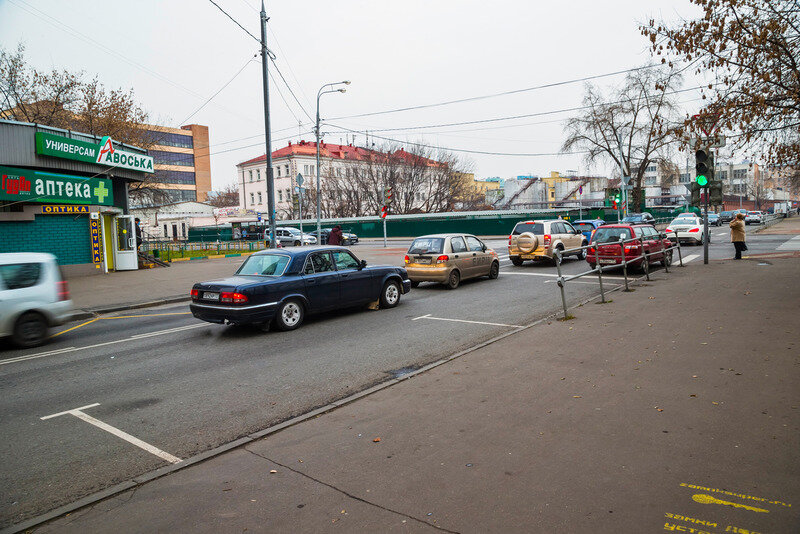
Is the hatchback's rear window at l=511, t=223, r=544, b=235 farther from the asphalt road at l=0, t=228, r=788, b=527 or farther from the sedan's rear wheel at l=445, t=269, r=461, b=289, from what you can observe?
the asphalt road at l=0, t=228, r=788, b=527

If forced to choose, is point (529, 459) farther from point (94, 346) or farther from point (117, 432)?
point (94, 346)

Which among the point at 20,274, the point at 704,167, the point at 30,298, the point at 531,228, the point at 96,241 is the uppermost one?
the point at 704,167

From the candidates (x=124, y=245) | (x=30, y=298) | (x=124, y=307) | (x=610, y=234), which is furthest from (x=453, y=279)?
(x=124, y=245)

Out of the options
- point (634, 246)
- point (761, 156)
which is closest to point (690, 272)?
point (634, 246)

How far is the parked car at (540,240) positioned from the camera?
19953 mm

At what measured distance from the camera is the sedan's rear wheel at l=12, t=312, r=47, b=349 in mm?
9367

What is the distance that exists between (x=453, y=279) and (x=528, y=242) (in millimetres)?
5663

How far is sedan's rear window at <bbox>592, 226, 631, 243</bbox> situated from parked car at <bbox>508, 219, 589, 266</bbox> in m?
1.37

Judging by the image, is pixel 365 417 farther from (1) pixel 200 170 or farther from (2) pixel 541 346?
(1) pixel 200 170

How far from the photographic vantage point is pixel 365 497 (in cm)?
377

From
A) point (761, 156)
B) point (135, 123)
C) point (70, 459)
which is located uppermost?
point (135, 123)

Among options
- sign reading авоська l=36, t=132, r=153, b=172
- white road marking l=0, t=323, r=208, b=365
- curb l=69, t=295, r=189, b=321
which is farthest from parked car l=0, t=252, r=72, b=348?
sign reading авоська l=36, t=132, r=153, b=172

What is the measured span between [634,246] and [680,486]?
14.6 m

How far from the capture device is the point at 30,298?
9.52m
